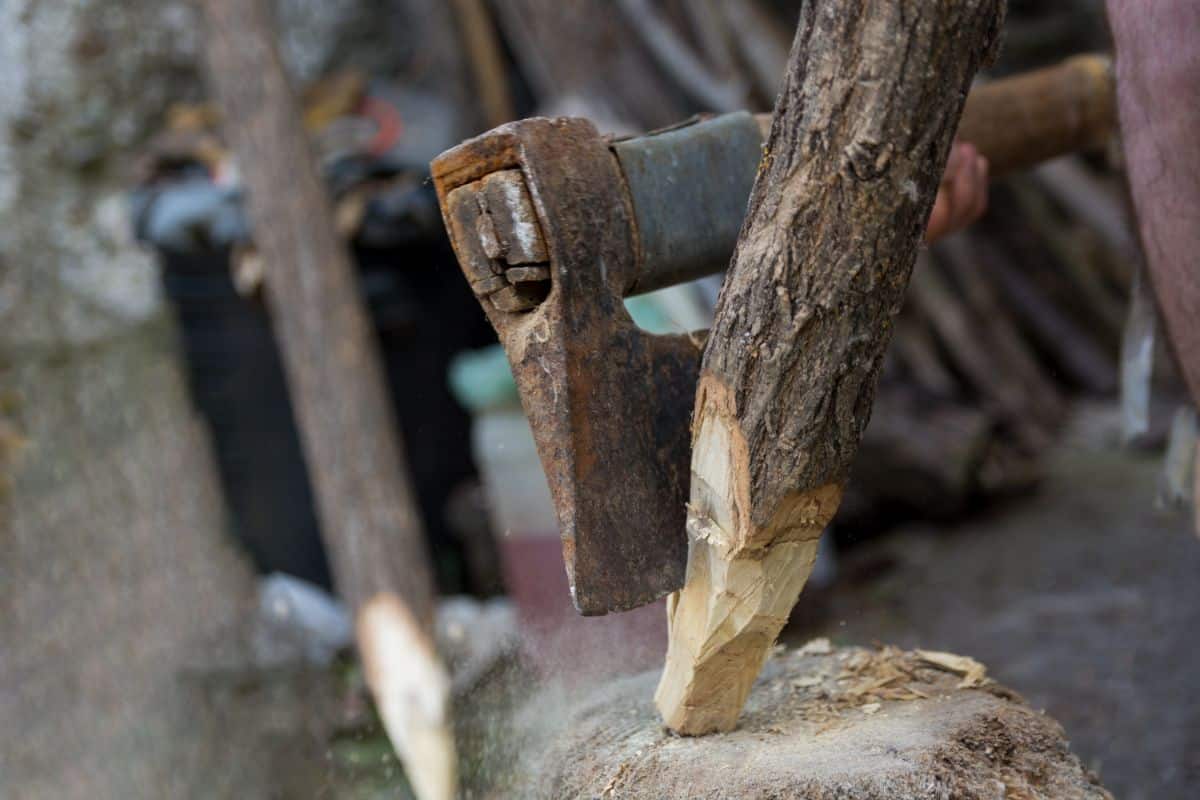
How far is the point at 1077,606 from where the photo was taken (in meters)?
3.14

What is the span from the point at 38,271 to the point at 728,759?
13.1 feet

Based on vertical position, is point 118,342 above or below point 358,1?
below

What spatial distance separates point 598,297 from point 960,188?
72 cm

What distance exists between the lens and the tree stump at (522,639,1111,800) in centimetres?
114

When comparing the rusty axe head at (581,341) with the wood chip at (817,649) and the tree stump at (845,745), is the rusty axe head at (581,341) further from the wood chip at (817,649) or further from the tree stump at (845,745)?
the wood chip at (817,649)

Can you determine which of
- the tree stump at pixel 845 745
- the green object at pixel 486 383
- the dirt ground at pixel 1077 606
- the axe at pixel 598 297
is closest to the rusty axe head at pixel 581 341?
the axe at pixel 598 297

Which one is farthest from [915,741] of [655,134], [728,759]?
[655,134]

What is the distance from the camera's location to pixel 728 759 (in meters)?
1.23

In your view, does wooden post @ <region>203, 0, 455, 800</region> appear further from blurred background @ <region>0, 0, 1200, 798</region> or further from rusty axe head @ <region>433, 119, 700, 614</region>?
rusty axe head @ <region>433, 119, 700, 614</region>

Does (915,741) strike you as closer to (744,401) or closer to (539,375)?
(744,401)

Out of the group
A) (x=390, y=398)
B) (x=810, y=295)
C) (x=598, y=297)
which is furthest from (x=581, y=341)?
(x=390, y=398)

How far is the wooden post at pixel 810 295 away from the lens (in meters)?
1.00

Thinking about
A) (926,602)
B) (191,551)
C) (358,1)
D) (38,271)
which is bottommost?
(926,602)

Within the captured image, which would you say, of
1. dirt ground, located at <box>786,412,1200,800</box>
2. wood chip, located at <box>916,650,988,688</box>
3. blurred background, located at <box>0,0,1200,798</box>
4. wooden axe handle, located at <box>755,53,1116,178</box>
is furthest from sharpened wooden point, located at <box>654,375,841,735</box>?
blurred background, located at <box>0,0,1200,798</box>
